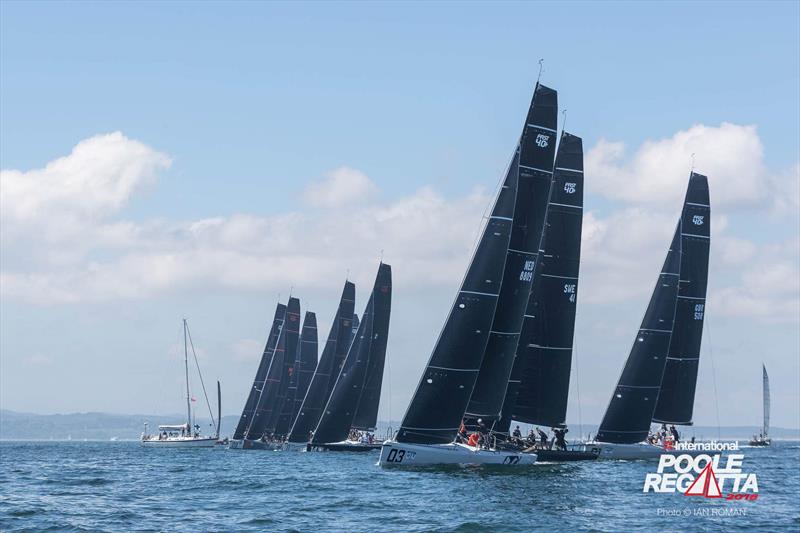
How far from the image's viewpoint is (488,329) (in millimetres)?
50375

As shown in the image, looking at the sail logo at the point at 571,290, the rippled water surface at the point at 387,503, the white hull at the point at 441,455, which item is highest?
the sail logo at the point at 571,290

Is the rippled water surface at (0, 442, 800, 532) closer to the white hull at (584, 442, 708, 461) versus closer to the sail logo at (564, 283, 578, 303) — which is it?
the white hull at (584, 442, 708, 461)

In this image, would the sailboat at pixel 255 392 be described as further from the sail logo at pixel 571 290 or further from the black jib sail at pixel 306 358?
the sail logo at pixel 571 290

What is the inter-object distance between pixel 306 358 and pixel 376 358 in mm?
17252

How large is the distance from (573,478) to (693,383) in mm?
23322

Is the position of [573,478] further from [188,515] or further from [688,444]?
[688,444]

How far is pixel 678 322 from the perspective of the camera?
68.7 metres

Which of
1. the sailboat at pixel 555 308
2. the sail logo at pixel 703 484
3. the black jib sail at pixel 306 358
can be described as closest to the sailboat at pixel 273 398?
the black jib sail at pixel 306 358

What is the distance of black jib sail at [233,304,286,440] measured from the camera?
105m

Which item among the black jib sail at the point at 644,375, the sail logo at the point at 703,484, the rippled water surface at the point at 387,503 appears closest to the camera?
the rippled water surface at the point at 387,503

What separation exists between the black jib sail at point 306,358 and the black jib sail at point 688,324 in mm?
38567

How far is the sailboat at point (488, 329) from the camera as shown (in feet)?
162

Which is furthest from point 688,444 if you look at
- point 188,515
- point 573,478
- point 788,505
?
point 188,515

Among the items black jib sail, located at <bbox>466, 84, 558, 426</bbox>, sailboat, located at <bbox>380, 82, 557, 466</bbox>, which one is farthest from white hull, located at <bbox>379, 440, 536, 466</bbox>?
black jib sail, located at <bbox>466, 84, 558, 426</bbox>
